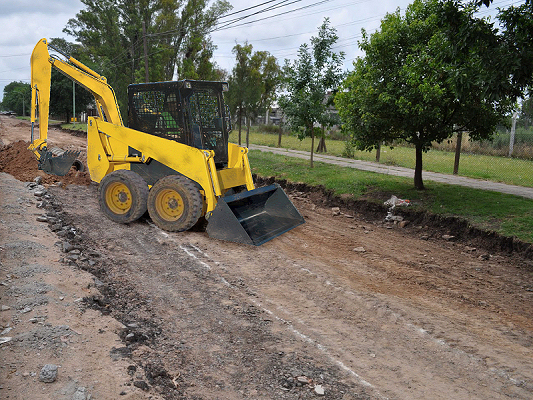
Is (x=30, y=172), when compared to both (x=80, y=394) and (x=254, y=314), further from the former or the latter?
(x=80, y=394)

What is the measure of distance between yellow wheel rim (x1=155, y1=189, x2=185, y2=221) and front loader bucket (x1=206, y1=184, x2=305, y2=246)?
806mm

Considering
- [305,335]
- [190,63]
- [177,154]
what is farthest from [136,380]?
[190,63]

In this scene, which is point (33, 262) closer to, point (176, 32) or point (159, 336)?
point (159, 336)

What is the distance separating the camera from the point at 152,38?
3662 centimetres

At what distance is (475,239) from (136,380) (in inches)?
323

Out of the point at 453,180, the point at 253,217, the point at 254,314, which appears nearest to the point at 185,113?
the point at 253,217

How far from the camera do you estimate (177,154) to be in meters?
8.97

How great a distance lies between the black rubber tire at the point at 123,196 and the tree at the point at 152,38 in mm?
20157

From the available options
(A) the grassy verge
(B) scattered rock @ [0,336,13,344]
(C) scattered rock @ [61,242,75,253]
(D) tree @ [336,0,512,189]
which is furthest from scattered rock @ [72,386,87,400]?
(A) the grassy verge

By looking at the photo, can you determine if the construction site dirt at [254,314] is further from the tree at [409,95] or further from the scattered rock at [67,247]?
the tree at [409,95]

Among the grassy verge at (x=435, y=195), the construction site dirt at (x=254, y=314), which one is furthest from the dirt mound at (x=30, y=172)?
the grassy verge at (x=435, y=195)

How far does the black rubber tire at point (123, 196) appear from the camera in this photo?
365 inches

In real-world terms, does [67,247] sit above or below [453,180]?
below

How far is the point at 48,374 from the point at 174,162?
5.63 metres
